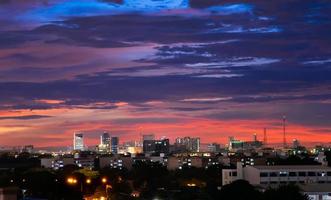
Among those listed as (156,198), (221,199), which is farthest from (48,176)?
(221,199)

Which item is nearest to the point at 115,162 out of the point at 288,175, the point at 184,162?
the point at 184,162

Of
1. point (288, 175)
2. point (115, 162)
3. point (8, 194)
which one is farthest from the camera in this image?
point (115, 162)

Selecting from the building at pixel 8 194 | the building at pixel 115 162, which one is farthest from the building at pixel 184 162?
the building at pixel 8 194

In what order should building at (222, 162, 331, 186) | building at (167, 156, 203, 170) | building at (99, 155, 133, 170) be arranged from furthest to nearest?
building at (99, 155, 133, 170), building at (167, 156, 203, 170), building at (222, 162, 331, 186)

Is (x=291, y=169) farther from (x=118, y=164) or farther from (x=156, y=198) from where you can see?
(x=118, y=164)

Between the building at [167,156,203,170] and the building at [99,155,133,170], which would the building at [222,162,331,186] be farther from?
the building at [99,155,133,170]

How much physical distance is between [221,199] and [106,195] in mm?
8944

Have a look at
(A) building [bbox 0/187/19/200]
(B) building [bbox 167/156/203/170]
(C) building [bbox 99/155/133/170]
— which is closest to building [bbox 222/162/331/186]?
(A) building [bbox 0/187/19/200]

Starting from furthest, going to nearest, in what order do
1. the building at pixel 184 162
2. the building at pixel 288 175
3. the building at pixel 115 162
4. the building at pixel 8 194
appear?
the building at pixel 115 162 → the building at pixel 184 162 → the building at pixel 288 175 → the building at pixel 8 194

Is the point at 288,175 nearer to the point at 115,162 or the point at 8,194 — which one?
the point at 8,194

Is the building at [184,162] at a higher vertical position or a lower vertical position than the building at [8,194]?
lower

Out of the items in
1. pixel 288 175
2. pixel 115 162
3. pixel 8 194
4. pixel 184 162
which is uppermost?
pixel 8 194

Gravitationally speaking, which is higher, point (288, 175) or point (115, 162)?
point (288, 175)

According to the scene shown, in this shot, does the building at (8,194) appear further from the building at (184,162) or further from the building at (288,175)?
the building at (184,162)
